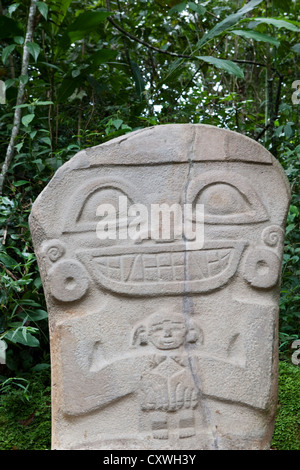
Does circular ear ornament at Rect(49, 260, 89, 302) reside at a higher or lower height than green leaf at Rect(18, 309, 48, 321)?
higher

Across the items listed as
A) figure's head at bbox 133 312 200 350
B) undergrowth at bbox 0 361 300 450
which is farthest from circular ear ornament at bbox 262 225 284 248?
undergrowth at bbox 0 361 300 450

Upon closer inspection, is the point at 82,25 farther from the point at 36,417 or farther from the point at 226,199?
the point at 36,417

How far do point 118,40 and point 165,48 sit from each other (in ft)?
1.15

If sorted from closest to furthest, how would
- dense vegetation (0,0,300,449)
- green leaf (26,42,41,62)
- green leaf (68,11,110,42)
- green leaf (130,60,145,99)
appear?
dense vegetation (0,0,300,449) < green leaf (26,42,41,62) < green leaf (68,11,110,42) < green leaf (130,60,145,99)

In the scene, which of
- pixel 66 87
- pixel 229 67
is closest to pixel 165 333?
pixel 229 67

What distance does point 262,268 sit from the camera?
7.13 ft

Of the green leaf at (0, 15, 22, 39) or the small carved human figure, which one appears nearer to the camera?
the small carved human figure

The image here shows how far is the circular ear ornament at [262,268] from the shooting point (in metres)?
2.15

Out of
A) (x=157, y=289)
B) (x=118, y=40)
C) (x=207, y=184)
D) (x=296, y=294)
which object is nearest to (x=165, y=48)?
(x=118, y=40)

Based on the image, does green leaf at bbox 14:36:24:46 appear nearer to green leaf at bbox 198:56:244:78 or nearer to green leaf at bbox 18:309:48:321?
green leaf at bbox 198:56:244:78

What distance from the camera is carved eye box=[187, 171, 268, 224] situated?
2.17 m

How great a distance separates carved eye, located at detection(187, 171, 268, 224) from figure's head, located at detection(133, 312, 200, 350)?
41cm

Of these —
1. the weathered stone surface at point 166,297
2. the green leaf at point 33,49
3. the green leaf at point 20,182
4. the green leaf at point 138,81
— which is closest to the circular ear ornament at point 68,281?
the weathered stone surface at point 166,297

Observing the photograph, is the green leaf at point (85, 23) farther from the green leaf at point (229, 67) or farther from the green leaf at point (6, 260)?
the green leaf at point (6, 260)
